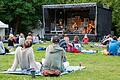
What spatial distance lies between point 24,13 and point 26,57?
40.9m

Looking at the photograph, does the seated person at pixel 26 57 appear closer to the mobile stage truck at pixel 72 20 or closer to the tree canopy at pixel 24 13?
the mobile stage truck at pixel 72 20

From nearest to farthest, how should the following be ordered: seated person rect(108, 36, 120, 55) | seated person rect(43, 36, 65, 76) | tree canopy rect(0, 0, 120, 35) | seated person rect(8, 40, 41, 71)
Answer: seated person rect(43, 36, 65, 76) → seated person rect(8, 40, 41, 71) → seated person rect(108, 36, 120, 55) → tree canopy rect(0, 0, 120, 35)

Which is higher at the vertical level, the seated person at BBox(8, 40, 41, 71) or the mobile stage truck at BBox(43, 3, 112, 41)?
the seated person at BBox(8, 40, 41, 71)

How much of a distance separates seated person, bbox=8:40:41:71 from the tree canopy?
128 feet

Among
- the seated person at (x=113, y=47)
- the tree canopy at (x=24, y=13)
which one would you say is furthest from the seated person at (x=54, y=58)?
the tree canopy at (x=24, y=13)

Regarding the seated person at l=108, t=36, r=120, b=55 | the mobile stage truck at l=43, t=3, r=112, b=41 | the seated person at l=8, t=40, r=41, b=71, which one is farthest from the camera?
the mobile stage truck at l=43, t=3, r=112, b=41

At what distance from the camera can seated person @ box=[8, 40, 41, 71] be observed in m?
12.8

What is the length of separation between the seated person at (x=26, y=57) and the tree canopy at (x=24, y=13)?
38.9 m

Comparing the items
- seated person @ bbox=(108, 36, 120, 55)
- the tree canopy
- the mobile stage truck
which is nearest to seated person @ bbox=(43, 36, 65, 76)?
seated person @ bbox=(108, 36, 120, 55)

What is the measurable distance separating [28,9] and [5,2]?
312 cm

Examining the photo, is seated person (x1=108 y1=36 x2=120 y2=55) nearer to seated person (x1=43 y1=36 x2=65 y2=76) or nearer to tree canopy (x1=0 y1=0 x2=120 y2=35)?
seated person (x1=43 y1=36 x2=65 y2=76)

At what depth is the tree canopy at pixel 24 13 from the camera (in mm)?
53000

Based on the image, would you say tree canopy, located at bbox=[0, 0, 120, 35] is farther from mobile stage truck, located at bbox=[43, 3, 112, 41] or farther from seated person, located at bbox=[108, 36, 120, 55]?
seated person, located at bbox=[108, 36, 120, 55]

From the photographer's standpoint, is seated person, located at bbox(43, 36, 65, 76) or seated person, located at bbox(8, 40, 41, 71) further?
seated person, located at bbox(8, 40, 41, 71)
